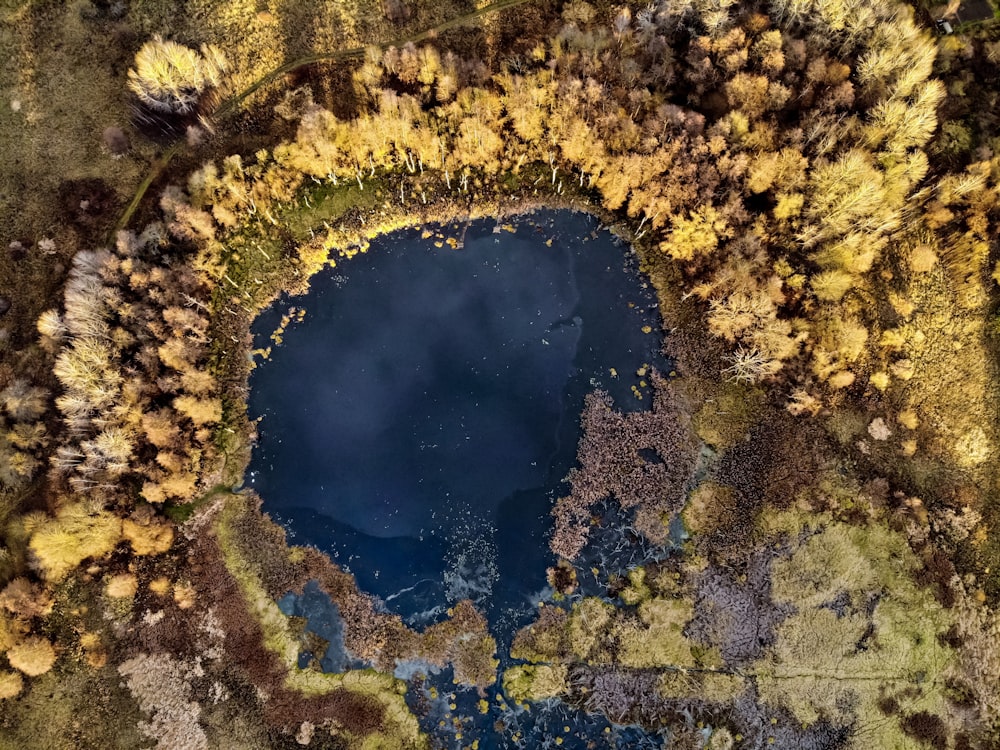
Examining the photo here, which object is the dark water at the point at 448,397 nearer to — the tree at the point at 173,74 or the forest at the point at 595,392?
the forest at the point at 595,392

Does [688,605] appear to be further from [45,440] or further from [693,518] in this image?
[45,440]

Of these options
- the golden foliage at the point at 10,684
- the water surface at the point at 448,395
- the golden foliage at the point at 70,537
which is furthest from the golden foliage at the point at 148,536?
the golden foliage at the point at 10,684

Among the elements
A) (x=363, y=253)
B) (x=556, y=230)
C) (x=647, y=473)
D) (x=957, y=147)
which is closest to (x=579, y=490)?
(x=647, y=473)

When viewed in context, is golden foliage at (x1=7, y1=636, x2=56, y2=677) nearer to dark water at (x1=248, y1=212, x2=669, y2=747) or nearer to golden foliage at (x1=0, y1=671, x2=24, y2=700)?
golden foliage at (x1=0, y1=671, x2=24, y2=700)

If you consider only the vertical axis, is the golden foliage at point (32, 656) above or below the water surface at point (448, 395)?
below

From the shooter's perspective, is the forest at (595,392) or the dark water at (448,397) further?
the dark water at (448,397)

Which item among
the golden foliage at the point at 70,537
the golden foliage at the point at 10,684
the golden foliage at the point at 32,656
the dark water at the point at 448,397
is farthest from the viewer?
the dark water at the point at 448,397

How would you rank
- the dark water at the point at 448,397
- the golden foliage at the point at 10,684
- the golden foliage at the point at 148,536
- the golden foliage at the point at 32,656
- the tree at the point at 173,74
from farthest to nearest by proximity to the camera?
the tree at the point at 173,74 → the dark water at the point at 448,397 → the golden foliage at the point at 148,536 → the golden foliage at the point at 32,656 → the golden foliage at the point at 10,684
